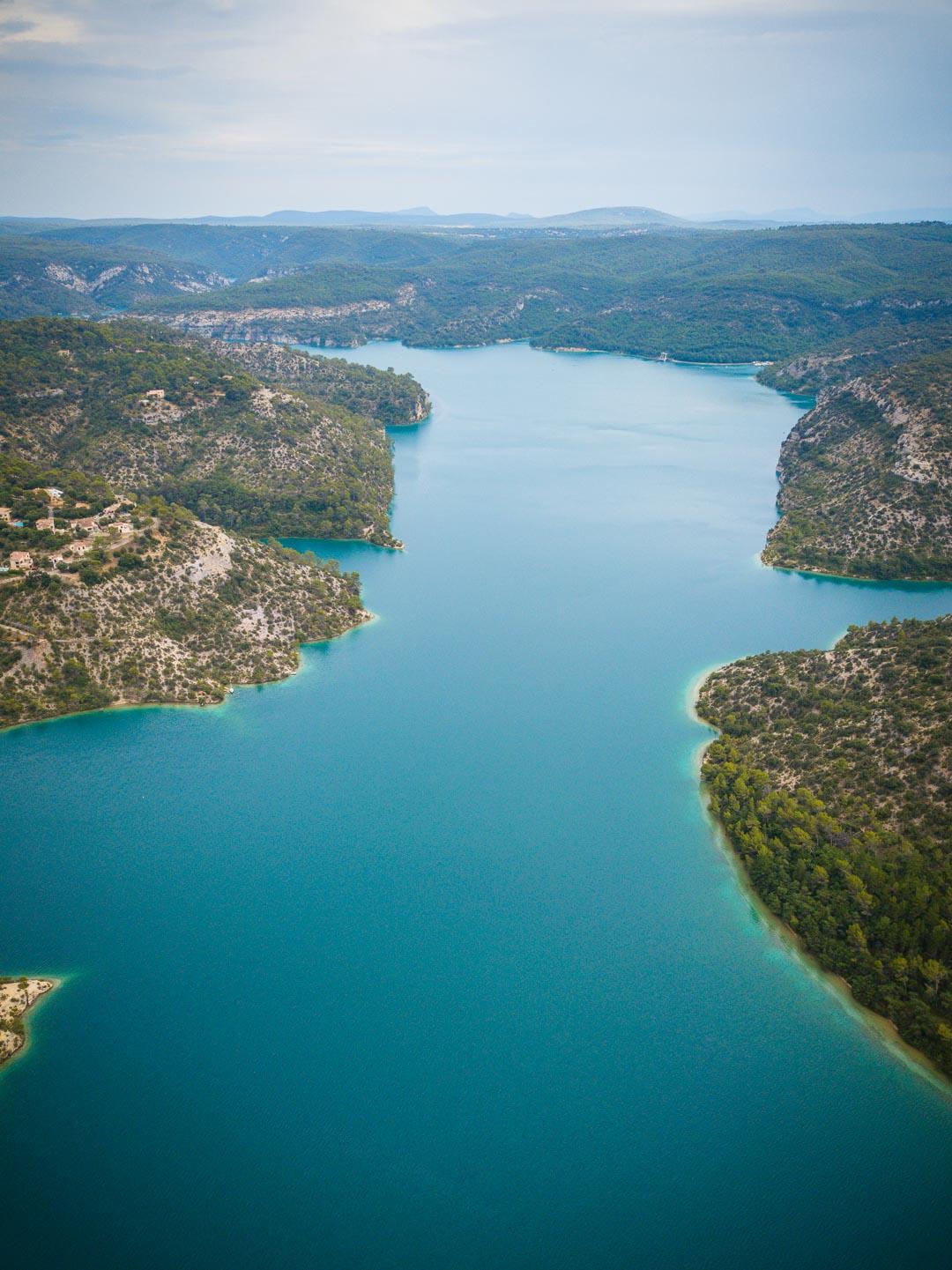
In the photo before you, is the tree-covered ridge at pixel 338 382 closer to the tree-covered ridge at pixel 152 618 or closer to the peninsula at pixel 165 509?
the peninsula at pixel 165 509

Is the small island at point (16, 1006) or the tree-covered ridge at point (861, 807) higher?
the tree-covered ridge at point (861, 807)

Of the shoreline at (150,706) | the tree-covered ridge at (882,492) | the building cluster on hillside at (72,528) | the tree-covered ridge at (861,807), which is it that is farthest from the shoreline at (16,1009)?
the tree-covered ridge at (882,492)

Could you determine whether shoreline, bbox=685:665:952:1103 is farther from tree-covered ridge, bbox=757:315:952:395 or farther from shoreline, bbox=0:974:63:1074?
tree-covered ridge, bbox=757:315:952:395

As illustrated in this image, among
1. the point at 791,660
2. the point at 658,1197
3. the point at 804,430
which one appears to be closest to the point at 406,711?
the point at 791,660

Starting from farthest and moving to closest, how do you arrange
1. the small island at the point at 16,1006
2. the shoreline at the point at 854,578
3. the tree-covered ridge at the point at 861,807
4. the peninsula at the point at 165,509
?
the shoreline at the point at 854,578 < the peninsula at the point at 165,509 < the tree-covered ridge at the point at 861,807 < the small island at the point at 16,1006

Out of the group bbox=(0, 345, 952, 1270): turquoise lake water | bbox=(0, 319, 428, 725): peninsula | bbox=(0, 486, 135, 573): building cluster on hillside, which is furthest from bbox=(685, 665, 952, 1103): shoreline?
bbox=(0, 486, 135, 573): building cluster on hillside

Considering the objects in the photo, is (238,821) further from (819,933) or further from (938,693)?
(938,693)

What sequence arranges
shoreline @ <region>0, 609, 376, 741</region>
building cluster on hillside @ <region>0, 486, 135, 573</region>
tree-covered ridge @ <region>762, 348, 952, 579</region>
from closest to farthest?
Result: shoreline @ <region>0, 609, 376, 741</region>, building cluster on hillside @ <region>0, 486, 135, 573</region>, tree-covered ridge @ <region>762, 348, 952, 579</region>

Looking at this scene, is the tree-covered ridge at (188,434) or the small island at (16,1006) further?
the tree-covered ridge at (188,434)
